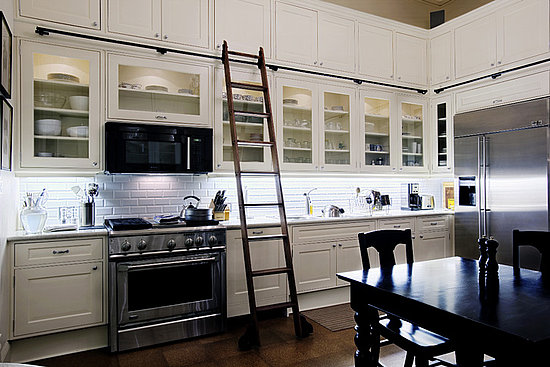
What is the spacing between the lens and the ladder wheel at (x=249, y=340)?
9.63ft

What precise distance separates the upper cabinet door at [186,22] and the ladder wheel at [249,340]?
2.56 m

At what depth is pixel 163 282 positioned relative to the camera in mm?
3047

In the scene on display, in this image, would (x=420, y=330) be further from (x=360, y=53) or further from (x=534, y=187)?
(x=360, y=53)

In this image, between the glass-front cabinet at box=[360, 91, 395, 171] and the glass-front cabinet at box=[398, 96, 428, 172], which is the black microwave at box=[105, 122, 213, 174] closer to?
the glass-front cabinet at box=[360, 91, 395, 171]

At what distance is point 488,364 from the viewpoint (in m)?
2.16

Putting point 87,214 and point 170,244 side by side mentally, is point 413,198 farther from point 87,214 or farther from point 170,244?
point 87,214

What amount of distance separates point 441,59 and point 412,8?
105 cm

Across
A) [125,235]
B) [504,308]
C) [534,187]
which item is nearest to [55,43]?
[125,235]

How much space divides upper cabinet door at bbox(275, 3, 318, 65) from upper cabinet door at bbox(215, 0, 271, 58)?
12 cm

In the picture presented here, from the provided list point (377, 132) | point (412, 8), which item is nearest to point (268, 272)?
point (377, 132)

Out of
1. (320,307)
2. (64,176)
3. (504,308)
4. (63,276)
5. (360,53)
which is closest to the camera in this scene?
(504,308)

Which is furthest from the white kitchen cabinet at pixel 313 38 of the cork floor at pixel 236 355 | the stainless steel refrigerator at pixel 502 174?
the cork floor at pixel 236 355

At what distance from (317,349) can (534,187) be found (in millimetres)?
2542

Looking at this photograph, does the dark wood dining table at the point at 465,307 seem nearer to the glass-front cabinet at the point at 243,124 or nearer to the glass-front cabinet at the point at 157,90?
the glass-front cabinet at the point at 243,124
